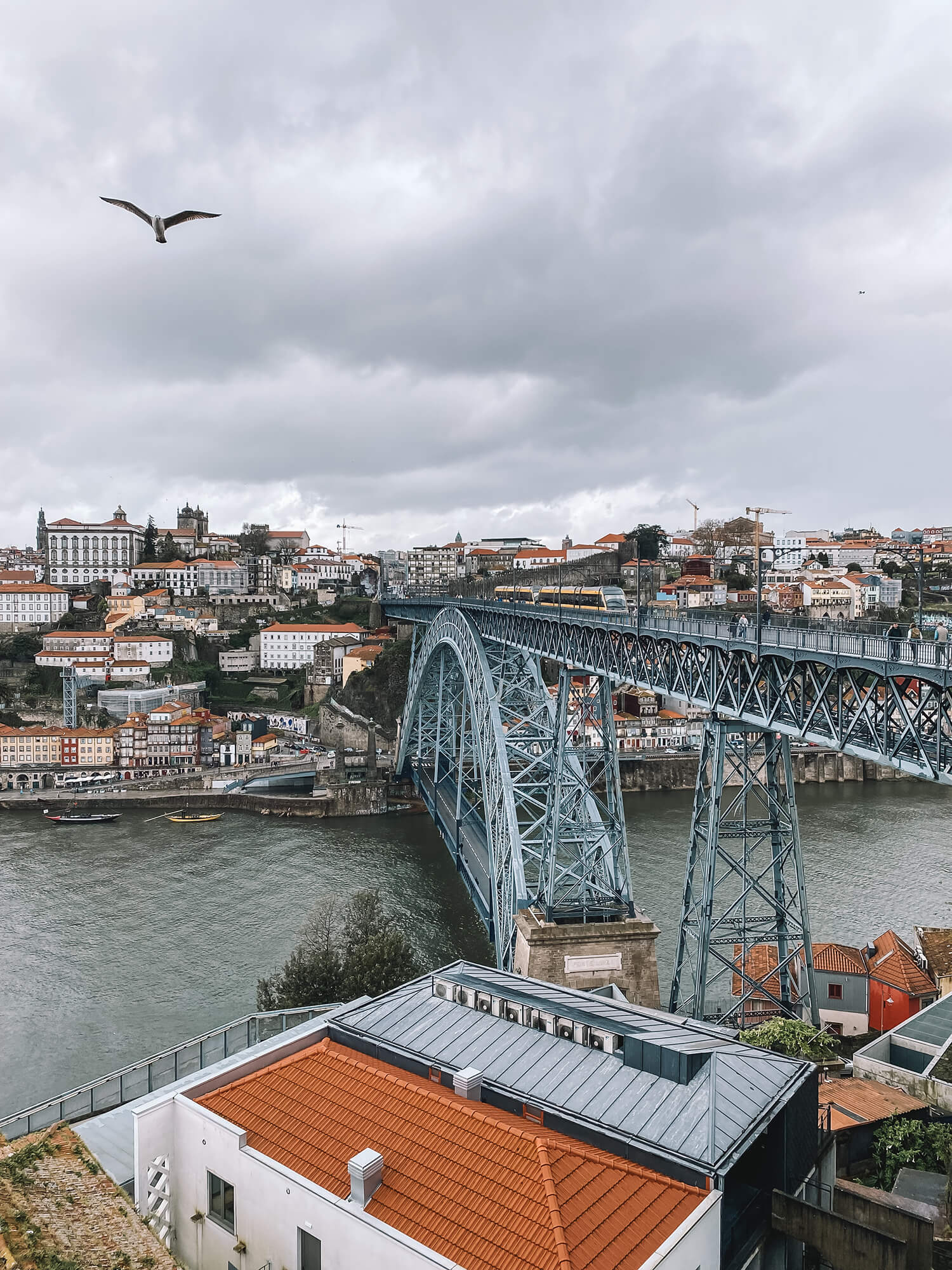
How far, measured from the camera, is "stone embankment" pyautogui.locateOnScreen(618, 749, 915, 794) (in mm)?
39656

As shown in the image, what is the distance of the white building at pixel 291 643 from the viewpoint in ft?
187

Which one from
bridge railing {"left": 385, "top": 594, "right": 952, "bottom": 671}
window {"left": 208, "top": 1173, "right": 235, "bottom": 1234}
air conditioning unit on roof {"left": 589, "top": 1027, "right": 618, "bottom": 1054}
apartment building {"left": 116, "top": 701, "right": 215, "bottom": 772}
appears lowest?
apartment building {"left": 116, "top": 701, "right": 215, "bottom": 772}

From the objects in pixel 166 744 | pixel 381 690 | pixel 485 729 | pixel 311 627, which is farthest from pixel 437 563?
pixel 485 729

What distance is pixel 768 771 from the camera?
34.4 ft

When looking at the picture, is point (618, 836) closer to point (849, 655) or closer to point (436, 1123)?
point (849, 655)

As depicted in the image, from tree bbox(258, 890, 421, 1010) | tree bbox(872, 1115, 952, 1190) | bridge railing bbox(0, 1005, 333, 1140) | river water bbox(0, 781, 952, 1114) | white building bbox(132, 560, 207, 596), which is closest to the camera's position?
bridge railing bbox(0, 1005, 333, 1140)

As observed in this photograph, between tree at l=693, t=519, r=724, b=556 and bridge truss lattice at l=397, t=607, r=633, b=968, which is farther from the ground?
tree at l=693, t=519, r=724, b=556

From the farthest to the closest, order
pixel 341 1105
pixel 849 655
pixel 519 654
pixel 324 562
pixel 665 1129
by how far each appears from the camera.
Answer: pixel 324 562 → pixel 519 654 → pixel 849 655 → pixel 341 1105 → pixel 665 1129

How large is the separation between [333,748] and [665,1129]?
40208mm

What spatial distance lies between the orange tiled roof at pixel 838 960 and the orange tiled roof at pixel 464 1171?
11.2m

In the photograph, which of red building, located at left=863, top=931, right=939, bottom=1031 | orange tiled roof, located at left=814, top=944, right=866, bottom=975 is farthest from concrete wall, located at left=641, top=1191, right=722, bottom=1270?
red building, located at left=863, top=931, right=939, bottom=1031

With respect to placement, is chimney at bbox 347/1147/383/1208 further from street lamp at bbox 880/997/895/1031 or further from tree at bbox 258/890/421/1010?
street lamp at bbox 880/997/895/1031

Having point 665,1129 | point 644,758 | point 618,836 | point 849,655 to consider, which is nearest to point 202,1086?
point 665,1129

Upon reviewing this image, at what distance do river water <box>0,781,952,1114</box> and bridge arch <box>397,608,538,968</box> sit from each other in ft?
10.7
